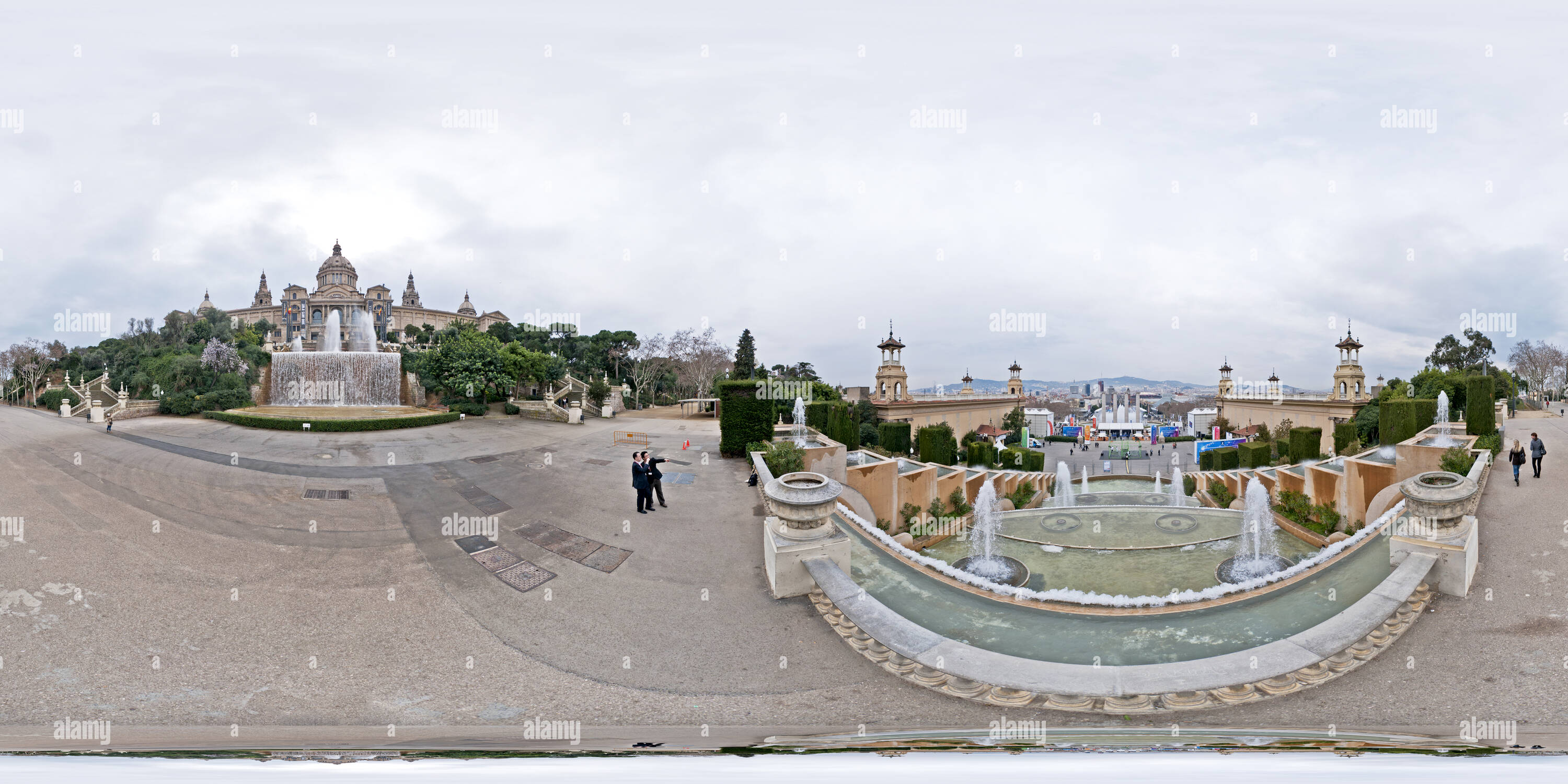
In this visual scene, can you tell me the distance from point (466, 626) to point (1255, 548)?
12.6 meters

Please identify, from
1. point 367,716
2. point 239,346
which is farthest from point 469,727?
point 239,346

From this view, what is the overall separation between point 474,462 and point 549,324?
29339 millimetres

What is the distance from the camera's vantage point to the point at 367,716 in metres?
3.24

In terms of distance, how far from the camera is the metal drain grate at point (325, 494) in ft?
22.7

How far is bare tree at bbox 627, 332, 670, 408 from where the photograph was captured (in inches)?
1255

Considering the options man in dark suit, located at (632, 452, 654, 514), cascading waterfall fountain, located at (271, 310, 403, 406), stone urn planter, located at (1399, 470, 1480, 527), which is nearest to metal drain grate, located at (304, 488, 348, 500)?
man in dark suit, located at (632, 452, 654, 514)

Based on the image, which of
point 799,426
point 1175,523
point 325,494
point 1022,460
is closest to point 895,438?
point 1022,460

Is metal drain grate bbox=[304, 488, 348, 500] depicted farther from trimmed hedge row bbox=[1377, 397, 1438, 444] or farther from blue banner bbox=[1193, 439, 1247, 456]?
blue banner bbox=[1193, 439, 1247, 456]

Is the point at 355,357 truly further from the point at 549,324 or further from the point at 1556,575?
the point at 1556,575

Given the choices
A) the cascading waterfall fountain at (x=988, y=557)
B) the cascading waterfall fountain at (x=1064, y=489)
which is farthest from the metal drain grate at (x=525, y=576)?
the cascading waterfall fountain at (x=1064, y=489)

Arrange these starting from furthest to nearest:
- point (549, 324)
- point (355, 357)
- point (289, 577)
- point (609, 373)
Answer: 1. point (549, 324)
2. point (609, 373)
3. point (355, 357)
4. point (289, 577)

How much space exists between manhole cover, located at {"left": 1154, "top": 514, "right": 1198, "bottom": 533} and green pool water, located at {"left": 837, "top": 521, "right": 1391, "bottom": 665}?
4879 millimetres

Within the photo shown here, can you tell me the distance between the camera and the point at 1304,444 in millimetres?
15906

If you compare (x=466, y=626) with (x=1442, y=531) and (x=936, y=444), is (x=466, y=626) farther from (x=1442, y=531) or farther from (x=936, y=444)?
(x=936, y=444)
